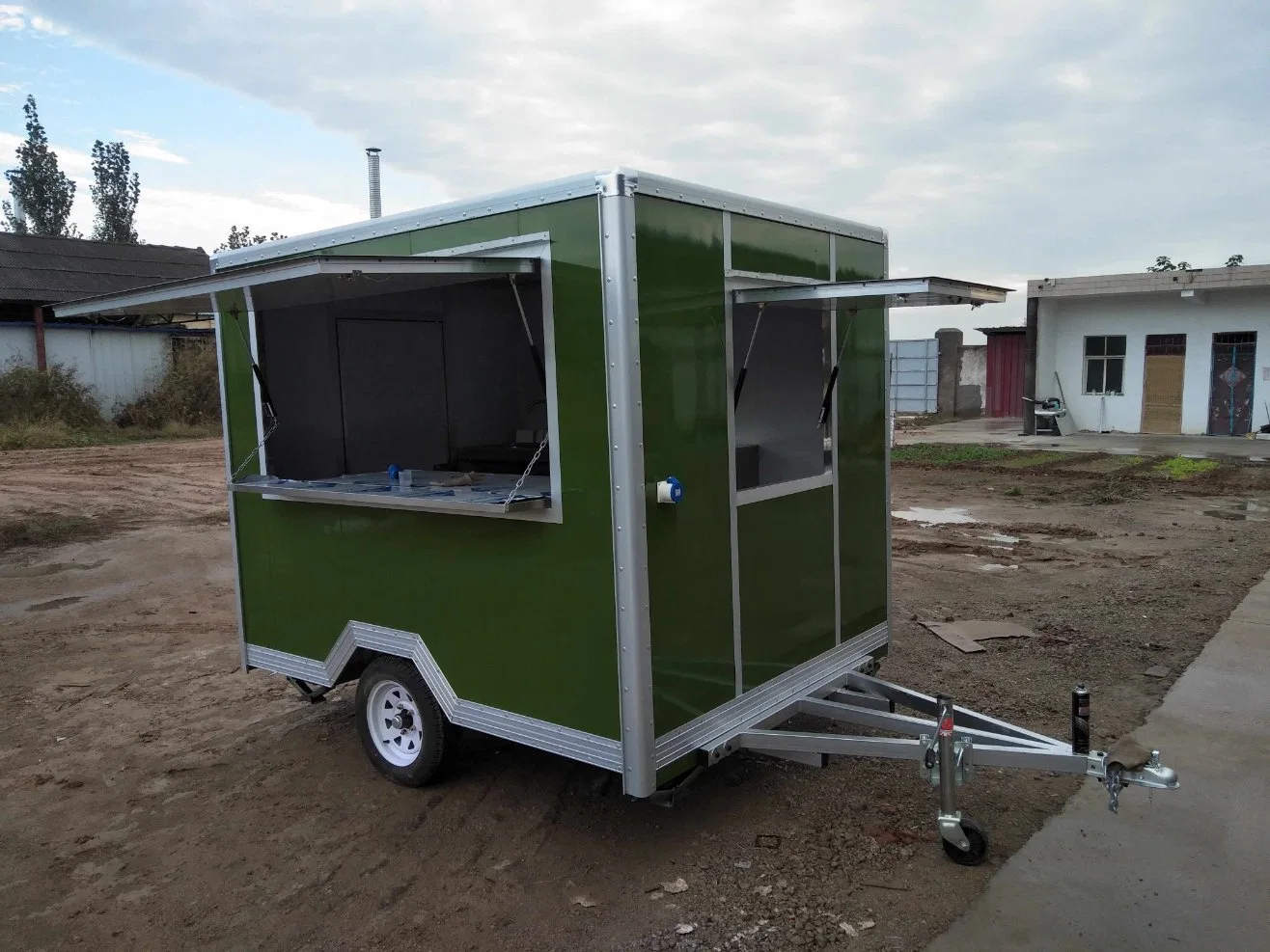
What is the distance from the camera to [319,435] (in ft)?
17.4

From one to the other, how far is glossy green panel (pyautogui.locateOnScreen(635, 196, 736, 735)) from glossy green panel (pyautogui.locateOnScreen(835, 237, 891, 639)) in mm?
978

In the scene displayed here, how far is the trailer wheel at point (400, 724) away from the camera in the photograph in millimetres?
4316

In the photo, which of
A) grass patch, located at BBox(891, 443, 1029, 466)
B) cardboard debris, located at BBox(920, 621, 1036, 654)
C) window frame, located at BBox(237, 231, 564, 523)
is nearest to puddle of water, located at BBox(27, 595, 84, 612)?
window frame, located at BBox(237, 231, 564, 523)

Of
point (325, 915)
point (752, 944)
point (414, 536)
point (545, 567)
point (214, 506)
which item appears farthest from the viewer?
point (214, 506)

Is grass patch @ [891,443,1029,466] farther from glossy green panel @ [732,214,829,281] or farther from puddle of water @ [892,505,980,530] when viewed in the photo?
glossy green panel @ [732,214,829,281]

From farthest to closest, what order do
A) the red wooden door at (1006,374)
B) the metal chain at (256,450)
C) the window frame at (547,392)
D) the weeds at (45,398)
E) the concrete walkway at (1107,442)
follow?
the red wooden door at (1006,374)
the weeds at (45,398)
the concrete walkway at (1107,442)
the metal chain at (256,450)
the window frame at (547,392)

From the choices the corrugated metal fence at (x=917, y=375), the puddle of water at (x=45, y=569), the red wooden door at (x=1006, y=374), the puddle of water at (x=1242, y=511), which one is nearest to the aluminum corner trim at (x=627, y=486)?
the puddle of water at (x=45, y=569)

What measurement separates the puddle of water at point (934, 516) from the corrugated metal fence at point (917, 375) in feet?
57.9

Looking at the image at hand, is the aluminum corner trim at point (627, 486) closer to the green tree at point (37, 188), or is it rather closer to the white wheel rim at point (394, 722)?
the white wheel rim at point (394, 722)

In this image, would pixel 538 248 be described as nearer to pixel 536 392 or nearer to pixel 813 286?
pixel 813 286

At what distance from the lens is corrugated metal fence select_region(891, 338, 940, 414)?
96.8 feet

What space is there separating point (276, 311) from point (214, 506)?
9624 mm

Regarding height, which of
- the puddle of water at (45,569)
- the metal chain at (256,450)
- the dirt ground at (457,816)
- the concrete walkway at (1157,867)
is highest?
the metal chain at (256,450)

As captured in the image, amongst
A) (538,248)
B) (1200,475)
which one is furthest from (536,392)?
(1200,475)
